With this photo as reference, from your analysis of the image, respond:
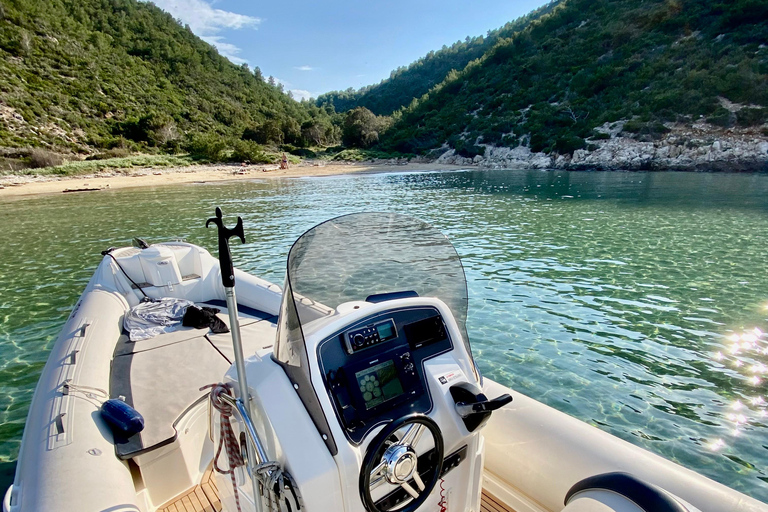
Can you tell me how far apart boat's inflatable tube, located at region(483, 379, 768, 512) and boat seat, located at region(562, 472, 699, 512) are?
0.29 m

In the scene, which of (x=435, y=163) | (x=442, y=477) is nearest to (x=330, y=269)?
(x=442, y=477)

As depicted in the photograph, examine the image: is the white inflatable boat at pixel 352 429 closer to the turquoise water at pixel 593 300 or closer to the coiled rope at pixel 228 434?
the coiled rope at pixel 228 434

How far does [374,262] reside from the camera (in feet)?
6.62

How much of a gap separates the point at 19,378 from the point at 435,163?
45.3 meters

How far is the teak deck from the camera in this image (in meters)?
2.17

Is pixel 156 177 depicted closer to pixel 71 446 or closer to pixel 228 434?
pixel 71 446

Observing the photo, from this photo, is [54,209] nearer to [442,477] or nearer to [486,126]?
[442,477]

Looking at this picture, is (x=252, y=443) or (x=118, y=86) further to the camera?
(x=118, y=86)

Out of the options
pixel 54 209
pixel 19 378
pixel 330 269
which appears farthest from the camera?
pixel 54 209

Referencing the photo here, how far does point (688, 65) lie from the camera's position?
35.9 meters

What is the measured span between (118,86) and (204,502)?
64605 millimetres

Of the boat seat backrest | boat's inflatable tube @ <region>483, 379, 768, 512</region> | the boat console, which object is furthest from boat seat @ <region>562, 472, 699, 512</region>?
the boat seat backrest

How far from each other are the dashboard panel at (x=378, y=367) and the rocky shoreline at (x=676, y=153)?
36.1 meters

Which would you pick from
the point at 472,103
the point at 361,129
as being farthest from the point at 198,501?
the point at 361,129
